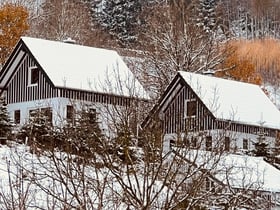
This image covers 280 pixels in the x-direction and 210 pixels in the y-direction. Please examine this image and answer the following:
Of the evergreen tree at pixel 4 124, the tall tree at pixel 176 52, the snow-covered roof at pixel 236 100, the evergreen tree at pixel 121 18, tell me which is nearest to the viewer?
the evergreen tree at pixel 4 124

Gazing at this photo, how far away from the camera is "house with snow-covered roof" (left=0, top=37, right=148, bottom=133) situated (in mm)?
38934

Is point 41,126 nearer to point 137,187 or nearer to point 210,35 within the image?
point 137,187

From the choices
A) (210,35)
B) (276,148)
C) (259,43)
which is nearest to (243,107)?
(276,148)

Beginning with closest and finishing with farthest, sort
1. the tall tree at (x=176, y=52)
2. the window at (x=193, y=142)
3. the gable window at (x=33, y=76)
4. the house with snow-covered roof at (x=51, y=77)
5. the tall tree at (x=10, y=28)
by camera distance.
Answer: the window at (x=193, y=142) < the house with snow-covered roof at (x=51, y=77) < the gable window at (x=33, y=76) < the tall tree at (x=176, y=52) < the tall tree at (x=10, y=28)

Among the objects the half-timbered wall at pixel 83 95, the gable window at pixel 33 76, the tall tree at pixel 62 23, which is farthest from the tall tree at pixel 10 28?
the half-timbered wall at pixel 83 95

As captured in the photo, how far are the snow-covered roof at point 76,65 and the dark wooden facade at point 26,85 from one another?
26 cm

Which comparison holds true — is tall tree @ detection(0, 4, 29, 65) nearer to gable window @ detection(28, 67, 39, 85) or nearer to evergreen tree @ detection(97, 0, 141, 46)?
gable window @ detection(28, 67, 39, 85)

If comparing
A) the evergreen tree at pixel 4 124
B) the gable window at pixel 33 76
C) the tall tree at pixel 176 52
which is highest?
the tall tree at pixel 176 52

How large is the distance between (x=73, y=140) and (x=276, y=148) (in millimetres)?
22240

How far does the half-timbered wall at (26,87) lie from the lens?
3984 cm

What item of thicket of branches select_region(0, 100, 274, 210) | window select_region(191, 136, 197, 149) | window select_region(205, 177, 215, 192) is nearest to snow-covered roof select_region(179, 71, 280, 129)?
window select_region(205, 177, 215, 192)

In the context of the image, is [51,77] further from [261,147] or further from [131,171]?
[131,171]

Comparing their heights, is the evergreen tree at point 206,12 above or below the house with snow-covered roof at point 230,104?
above

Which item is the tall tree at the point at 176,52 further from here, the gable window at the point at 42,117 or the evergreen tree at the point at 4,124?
the evergreen tree at the point at 4,124
